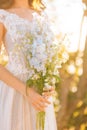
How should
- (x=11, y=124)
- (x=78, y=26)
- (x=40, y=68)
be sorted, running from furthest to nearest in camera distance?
(x=78, y=26) < (x=11, y=124) < (x=40, y=68)

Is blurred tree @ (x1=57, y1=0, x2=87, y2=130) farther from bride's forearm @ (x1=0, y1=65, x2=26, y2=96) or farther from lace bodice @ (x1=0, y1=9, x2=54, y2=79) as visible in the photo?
bride's forearm @ (x1=0, y1=65, x2=26, y2=96)

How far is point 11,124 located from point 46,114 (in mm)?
222

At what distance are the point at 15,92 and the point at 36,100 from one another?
0.26m

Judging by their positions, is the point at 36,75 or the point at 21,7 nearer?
the point at 36,75

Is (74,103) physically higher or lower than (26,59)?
higher

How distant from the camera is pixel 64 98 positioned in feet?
18.5

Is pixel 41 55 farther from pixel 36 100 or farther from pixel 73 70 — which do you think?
pixel 73 70

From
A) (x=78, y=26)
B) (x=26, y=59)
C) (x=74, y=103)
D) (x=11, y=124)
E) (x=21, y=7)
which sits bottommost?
(x=11, y=124)

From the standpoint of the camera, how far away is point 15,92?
3.09 m

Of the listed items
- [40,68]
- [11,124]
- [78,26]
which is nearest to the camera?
[40,68]

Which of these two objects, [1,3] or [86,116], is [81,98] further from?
[1,3]

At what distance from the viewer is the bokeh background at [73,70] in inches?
211

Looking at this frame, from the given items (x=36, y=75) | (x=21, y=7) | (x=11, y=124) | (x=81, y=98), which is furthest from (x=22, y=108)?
(x=81, y=98)

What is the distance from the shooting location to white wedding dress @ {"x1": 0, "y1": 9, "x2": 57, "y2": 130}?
299cm
